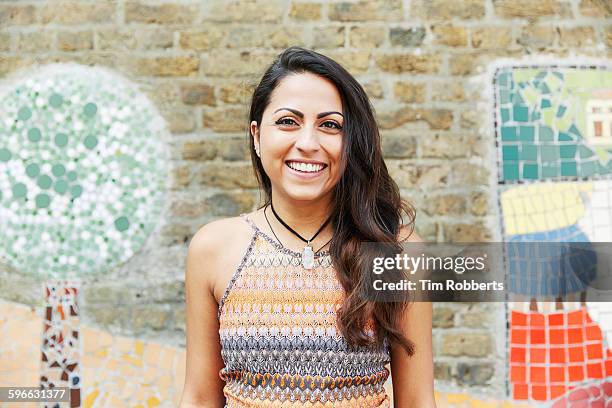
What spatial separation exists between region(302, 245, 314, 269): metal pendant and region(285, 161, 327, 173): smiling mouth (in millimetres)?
259

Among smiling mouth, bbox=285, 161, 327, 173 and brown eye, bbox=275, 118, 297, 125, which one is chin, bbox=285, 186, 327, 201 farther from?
brown eye, bbox=275, 118, 297, 125

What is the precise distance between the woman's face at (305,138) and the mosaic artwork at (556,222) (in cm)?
194

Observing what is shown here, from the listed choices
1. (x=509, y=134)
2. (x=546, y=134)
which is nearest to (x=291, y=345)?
(x=509, y=134)

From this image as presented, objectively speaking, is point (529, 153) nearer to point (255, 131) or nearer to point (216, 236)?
point (255, 131)

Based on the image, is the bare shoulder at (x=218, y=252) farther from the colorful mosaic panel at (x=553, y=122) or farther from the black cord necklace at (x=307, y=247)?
the colorful mosaic panel at (x=553, y=122)

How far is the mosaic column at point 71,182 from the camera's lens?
362cm

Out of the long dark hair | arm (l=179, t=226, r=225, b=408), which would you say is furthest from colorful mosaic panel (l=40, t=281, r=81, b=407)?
the long dark hair

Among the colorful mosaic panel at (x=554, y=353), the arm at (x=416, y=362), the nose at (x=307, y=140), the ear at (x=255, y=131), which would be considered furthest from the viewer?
the colorful mosaic panel at (x=554, y=353)

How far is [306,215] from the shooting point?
81.4 inches

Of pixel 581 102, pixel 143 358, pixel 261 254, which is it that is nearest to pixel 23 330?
pixel 143 358

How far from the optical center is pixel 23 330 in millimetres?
3604

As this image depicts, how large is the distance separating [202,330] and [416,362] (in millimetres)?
654

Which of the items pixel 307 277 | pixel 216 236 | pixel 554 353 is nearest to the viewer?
pixel 307 277

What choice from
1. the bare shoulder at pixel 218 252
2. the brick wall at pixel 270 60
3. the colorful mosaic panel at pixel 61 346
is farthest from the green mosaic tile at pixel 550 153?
the colorful mosaic panel at pixel 61 346
